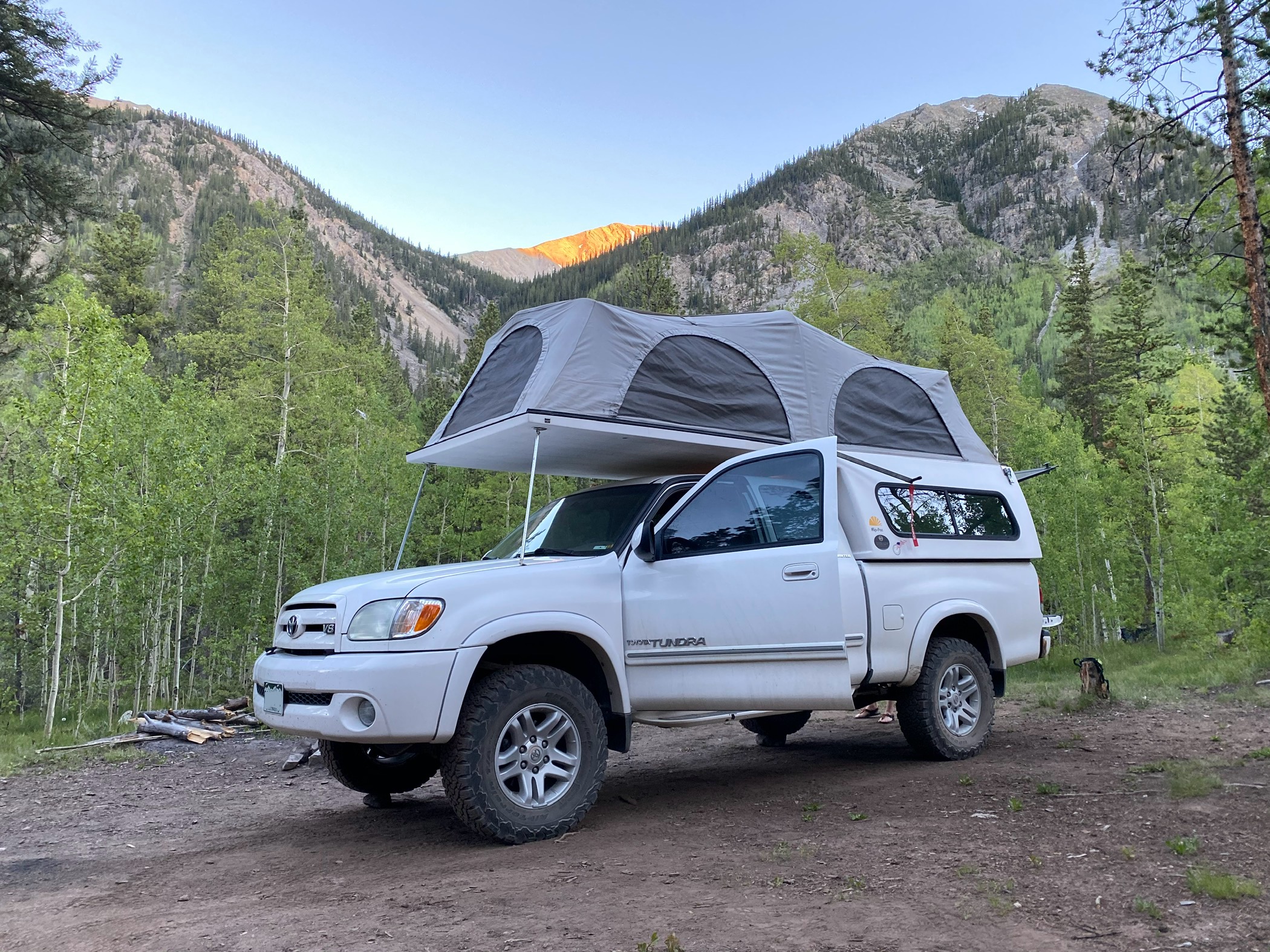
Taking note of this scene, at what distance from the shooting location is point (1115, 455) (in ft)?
102

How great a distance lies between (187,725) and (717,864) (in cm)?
1044

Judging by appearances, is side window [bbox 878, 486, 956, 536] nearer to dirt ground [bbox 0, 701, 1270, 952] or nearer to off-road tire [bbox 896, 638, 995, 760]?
off-road tire [bbox 896, 638, 995, 760]

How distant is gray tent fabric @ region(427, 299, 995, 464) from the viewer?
Result: 599 cm

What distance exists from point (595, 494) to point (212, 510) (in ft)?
48.6

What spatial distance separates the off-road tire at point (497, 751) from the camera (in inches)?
182

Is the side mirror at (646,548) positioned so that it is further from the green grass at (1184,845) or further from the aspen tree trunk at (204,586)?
the aspen tree trunk at (204,586)

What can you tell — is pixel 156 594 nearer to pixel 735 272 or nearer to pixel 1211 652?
pixel 1211 652

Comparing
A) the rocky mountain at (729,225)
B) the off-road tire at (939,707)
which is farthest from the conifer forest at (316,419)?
the rocky mountain at (729,225)

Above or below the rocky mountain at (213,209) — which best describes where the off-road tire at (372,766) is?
below

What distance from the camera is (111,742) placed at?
1146cm

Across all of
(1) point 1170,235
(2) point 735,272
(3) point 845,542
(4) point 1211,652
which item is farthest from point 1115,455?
(2) point 735,272

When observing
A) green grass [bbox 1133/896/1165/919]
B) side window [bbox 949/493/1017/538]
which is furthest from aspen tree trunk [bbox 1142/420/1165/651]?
green grass [bbox 1133/896/1165/919]

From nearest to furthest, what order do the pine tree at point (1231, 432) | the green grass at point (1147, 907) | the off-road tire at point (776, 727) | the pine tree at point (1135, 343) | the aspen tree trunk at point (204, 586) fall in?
the green grass at point (1147, 907) < the off-road tire at point (776, 727) < the aspen tree trunk at point (204, 586) < the pine tree at point (1231, 432) < the pine tree at point (1135, 343)

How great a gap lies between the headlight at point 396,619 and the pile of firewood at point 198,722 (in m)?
8.32
